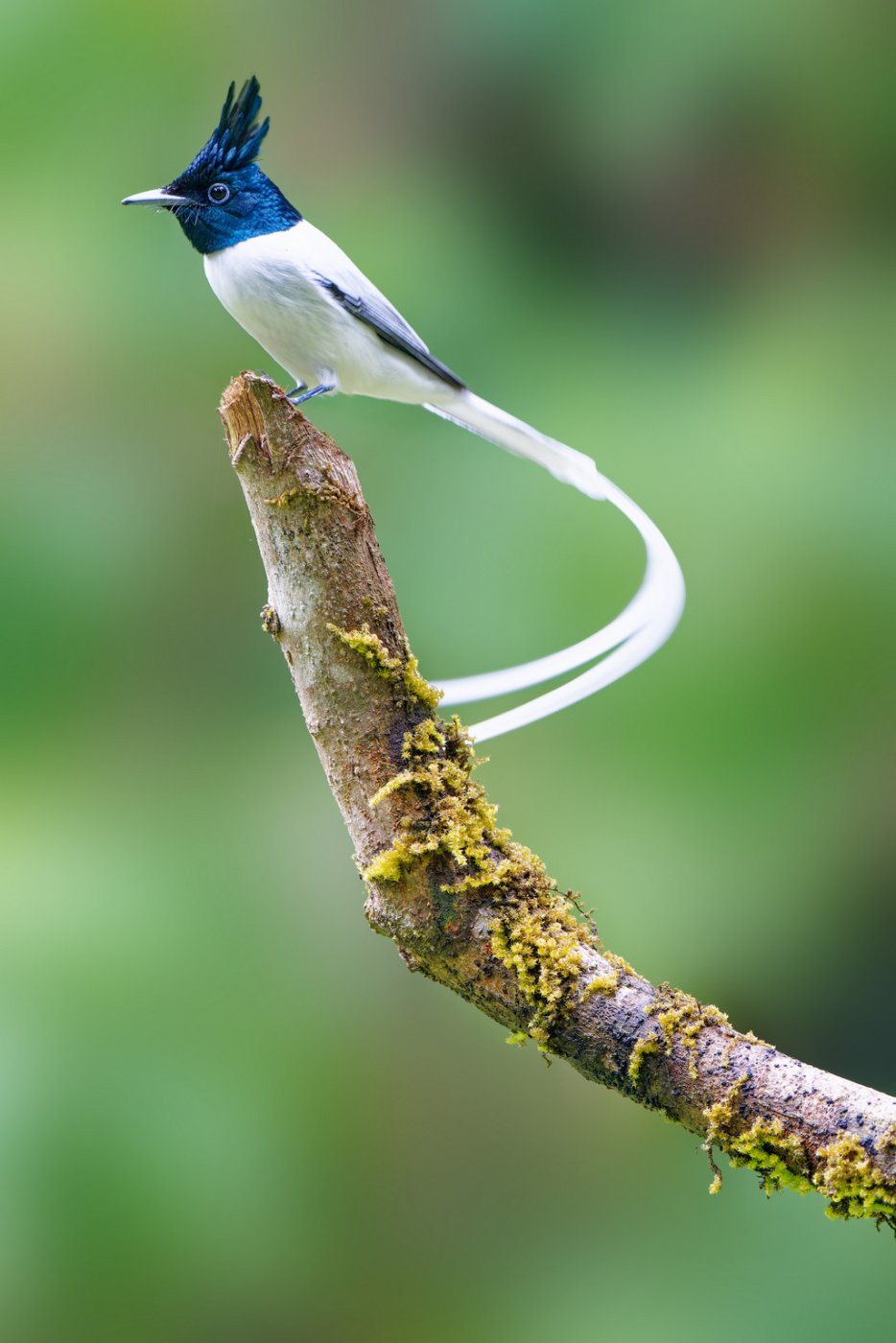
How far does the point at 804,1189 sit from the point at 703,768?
171 cm

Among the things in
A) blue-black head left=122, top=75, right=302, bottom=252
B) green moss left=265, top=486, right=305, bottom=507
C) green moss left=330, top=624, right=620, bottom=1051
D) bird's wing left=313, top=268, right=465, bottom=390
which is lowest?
green moss left=330, top=624, right=620, bottom=1051

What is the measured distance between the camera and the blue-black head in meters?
1.62

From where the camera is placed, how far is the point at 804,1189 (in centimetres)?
114

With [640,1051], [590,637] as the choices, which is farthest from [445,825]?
[590,637]

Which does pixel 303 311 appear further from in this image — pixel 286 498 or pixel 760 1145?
pixel 760 1145

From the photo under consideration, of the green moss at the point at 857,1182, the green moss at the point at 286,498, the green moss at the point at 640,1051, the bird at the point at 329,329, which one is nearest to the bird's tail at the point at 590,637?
the bird at the point at 329,329

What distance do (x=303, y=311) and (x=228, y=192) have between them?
191mm

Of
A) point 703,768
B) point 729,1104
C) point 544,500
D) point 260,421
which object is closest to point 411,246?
point 544,500

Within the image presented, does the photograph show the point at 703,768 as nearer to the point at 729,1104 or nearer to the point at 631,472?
the point at 631,472

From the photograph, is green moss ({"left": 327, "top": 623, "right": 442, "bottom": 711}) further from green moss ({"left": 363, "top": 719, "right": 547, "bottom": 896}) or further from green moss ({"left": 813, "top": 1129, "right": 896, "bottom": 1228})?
green moss ({"left": 813, "top": 1129, "right": 896, "bottom": 1228})

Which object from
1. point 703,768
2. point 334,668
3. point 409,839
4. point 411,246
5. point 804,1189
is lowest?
point 804,1189

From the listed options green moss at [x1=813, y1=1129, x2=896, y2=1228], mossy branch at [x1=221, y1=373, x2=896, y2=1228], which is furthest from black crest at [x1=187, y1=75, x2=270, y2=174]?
green moss at [x1=813, y1=1129, x2=896, y2=1228]

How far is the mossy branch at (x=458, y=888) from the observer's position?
1.14m

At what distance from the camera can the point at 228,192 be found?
1637 millimetres
